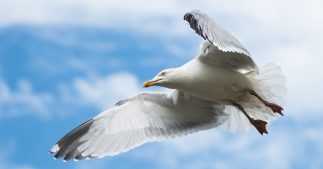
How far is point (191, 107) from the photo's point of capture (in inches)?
269

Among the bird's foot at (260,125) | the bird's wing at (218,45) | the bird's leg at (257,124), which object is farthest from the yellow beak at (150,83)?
the bird's foot at (260,125)

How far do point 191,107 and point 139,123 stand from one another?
17.3 inches

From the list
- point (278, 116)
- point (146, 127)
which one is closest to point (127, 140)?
point (146, 127)

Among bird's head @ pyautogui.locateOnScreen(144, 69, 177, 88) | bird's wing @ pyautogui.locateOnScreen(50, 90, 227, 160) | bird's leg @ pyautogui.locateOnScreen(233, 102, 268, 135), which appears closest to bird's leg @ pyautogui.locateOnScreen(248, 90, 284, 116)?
bird's leg @ pyautogui.locateOnScreen(233, 102, 268, 135)

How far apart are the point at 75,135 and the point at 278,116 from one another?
164 centimetres

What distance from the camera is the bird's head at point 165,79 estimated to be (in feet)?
20.7

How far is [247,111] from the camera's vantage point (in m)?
6.65

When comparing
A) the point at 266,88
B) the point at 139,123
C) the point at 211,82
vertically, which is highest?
the point at 139,123

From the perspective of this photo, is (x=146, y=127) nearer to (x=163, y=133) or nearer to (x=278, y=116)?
(x=163, y=133)

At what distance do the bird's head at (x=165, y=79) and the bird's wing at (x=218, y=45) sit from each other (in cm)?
25

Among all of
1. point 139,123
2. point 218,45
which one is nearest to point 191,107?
point 139,123

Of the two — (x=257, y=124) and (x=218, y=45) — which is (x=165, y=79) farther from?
(x=218, y=45)

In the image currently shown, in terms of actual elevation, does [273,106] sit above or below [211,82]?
below

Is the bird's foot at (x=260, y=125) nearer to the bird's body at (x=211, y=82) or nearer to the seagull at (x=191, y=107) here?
the seagull at (x=191, y=107)
